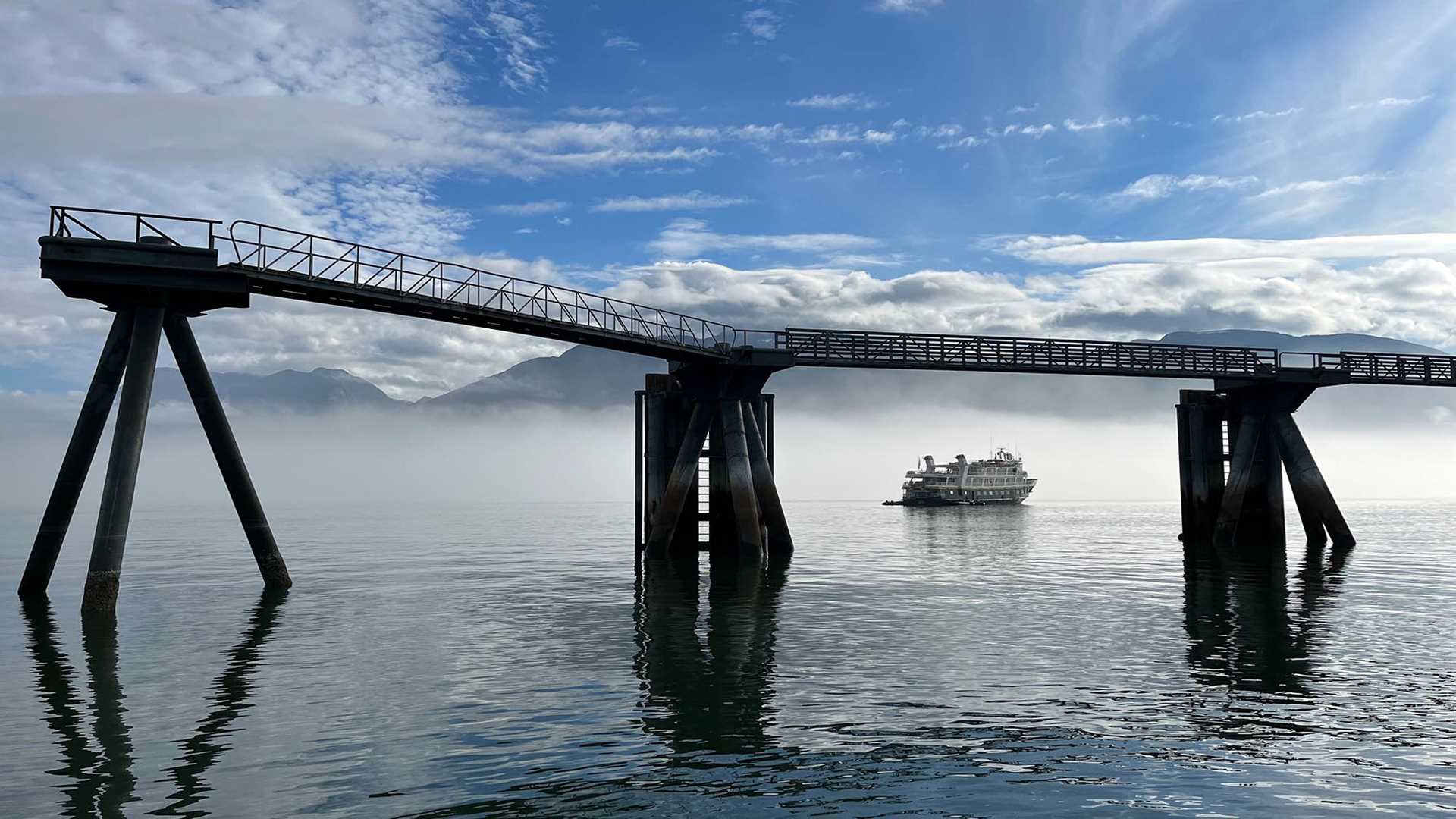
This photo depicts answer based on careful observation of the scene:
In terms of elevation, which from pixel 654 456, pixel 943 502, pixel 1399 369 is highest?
pixel 1399 369

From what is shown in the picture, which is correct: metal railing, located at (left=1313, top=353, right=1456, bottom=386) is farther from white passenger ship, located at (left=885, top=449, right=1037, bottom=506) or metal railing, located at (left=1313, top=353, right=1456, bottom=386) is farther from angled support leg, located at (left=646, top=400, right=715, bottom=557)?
white passenger ship, located at (left=885, top=449, right=1037, bottom=506)

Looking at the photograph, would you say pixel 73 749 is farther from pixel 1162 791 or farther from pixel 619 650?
pixel 1162 791

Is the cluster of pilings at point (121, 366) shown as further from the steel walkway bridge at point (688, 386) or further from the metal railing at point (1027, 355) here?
the metal railing at point (1027, 355)

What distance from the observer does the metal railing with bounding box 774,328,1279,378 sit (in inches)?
1933

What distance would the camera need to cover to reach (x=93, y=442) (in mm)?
29859

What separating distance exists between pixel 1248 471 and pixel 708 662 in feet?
150

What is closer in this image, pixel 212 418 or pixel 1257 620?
pixel 1257 620

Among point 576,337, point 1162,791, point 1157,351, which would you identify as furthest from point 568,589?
point 1157,351

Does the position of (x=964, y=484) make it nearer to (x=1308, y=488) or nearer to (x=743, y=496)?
(x=1308, y=488)

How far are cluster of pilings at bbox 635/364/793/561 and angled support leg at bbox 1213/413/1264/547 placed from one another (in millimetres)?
25759

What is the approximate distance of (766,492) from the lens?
46.2m

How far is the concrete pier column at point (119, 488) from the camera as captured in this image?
92.3ft

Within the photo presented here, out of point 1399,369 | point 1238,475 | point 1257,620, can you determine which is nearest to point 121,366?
point 1257,620

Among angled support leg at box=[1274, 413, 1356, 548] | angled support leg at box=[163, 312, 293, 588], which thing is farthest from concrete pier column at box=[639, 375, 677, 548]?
angled support leg at box=[1274, 413, 1356, 548]
